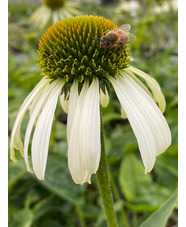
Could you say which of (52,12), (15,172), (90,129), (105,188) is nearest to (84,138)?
(90,129)

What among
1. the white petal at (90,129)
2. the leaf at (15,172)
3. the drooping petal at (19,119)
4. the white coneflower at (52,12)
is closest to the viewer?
the white petal at (90,129)

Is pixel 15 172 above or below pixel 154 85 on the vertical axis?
below

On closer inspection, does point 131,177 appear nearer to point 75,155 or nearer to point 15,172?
point 15,172

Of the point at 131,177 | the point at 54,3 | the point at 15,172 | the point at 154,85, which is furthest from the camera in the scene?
the point at 54,3

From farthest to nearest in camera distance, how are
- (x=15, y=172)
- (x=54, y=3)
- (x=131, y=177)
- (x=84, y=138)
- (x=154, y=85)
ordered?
(x=54, y=3) < (x=131, y=177) < (x=15, y=172) < (x=154, y=85) < (x=84, y=138)

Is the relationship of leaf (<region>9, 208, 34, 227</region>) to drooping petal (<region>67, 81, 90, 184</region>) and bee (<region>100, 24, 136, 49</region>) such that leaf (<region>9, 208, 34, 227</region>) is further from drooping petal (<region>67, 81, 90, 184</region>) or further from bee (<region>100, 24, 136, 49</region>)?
bee (<region>100, 24, 136, 49</region>)

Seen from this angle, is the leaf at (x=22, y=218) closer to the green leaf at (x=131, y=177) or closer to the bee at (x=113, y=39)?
the green leaf at (x=131, y=177)

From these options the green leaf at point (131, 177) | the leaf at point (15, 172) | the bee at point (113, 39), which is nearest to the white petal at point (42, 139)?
the bee at point (113, 39)
